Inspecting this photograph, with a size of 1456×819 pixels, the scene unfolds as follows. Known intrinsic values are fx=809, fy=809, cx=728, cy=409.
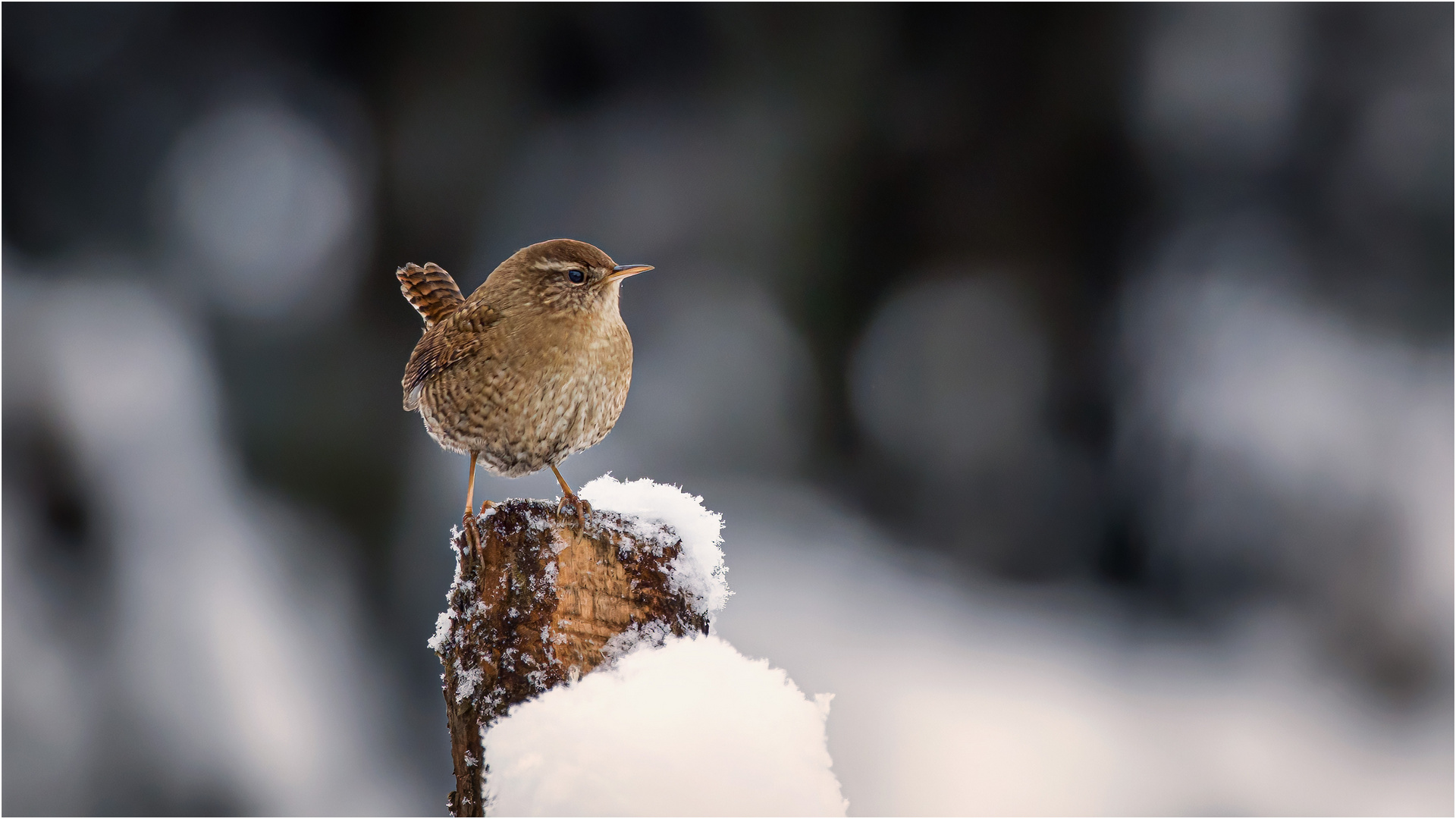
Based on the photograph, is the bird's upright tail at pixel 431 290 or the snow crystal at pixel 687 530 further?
the bird's upright tail at pixel 431 290

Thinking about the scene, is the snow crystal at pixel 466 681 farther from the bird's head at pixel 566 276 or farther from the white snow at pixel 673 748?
the bird's head at pixel 566 276

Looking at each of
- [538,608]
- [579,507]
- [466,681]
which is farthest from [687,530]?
[466,681]

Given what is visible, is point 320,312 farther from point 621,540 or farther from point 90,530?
point 621,540

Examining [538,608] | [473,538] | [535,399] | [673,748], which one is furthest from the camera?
[535,399]

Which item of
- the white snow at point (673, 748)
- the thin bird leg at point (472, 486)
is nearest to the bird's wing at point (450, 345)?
the thin bird leg at point (472, 486)

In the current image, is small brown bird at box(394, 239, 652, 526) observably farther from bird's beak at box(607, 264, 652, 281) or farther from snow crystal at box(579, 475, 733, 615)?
snow crystal at box(579, 475, 733, 615)

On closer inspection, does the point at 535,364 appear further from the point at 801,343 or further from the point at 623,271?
the point at 801,343

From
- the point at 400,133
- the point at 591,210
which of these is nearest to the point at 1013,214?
the point at 591,210

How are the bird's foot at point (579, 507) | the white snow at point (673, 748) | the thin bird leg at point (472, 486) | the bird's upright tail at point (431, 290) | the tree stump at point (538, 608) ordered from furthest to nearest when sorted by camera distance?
the bird's upright tail at point (431, 290)
the thin bird leg at point (472, 486)
the bird's foot at point (579, 507)
the tree stump at point (538, 608)
the white snow at point (673, 748)
